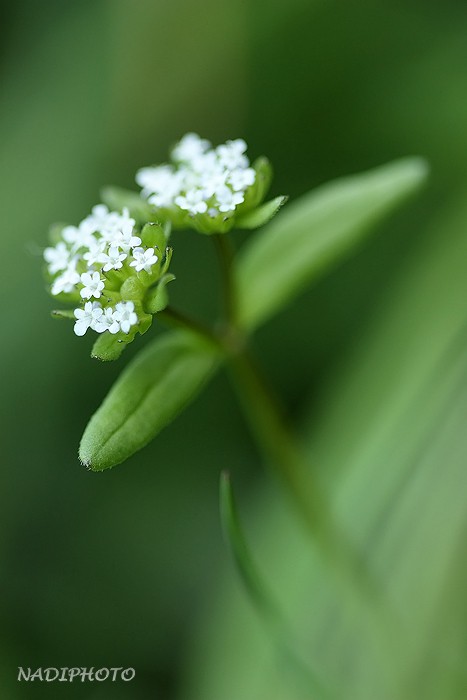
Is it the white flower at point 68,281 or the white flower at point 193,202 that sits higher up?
the white flower at point 193,202

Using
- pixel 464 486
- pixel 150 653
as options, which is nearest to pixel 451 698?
pixel 464 486

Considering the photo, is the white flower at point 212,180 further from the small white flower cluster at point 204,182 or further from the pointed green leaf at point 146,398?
the pointed green leaf at point 146,398

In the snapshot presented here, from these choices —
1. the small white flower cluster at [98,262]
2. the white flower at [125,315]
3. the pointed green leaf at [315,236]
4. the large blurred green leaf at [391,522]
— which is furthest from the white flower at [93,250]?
the large blurred green leaf at [391,522]

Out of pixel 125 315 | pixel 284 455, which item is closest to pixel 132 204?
pixel 125 315

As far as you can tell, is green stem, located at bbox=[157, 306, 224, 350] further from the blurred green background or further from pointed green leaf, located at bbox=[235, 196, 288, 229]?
the blurred green background

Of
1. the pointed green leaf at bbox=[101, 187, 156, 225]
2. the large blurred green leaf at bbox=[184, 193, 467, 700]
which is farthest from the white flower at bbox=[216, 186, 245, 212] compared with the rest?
the large blurred green leaf at bbox=[184, 193, 467, 700]

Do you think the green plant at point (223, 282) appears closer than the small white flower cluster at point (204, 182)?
Yes

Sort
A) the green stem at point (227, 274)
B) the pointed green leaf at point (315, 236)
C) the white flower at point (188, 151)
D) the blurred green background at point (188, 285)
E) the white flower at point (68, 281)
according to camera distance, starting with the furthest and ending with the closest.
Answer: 1. the blurred green background at point (188, 285)
2. the pointed green leaf at point (315, 236)
3. the white flower at point (188, 151)
4. the green stem at point (227, 274)
5. the white flower at point (68, 281)

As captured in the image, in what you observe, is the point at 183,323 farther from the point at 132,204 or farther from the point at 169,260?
the point at 132,204
